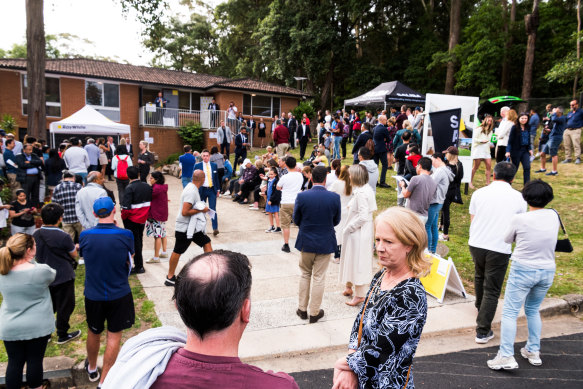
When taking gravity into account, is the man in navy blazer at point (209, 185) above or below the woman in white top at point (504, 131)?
below

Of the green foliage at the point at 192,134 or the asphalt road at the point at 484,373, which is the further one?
the green foliage at the point at 192,134

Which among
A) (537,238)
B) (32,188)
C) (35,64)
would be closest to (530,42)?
(537,238)

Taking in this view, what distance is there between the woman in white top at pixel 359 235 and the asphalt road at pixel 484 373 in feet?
4.74

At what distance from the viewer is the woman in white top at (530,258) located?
12.7 ft

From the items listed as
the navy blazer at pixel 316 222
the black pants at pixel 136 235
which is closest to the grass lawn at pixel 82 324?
the black pants at pixel 136 235

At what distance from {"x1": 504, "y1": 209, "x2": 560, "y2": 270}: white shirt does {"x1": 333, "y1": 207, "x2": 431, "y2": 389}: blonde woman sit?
86.5 inches

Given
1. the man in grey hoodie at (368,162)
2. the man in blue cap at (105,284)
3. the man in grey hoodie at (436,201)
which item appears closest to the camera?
the man in blue cap at (105,284)

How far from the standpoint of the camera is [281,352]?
14.6 ft

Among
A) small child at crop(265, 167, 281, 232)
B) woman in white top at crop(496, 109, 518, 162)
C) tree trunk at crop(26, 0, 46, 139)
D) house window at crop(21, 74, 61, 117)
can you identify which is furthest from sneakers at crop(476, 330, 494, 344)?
house window at crop(21, 74, 61, 117)

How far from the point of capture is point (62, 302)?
Result: 4.57m

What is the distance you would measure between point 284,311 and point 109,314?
95.3 inches

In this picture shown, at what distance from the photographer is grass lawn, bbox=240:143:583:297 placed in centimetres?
647

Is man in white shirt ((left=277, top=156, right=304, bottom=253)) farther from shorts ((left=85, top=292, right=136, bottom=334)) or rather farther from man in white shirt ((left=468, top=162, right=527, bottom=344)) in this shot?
shorts ((left=85, top=292, right=136, bottom=334))

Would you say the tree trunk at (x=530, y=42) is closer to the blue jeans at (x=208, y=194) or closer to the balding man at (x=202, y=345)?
the blue jeans at (x=208, y=194)
